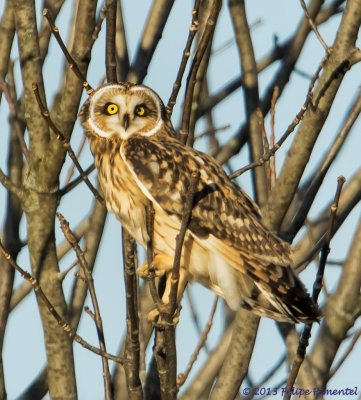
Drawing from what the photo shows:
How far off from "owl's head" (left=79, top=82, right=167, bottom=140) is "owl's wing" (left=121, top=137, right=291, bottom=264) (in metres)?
0.27

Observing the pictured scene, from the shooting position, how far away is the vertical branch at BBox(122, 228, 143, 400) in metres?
3.63

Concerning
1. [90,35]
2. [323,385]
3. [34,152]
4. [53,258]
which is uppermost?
[90,35]

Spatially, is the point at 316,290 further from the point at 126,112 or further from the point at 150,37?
the point at 150,37

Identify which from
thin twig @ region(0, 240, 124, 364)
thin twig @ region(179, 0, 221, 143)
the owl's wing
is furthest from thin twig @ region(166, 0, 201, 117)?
thin twig @ region(0, 240, 124, 364)

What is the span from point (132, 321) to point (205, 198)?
933mm

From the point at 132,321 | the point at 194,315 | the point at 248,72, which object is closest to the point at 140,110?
the point at 248,72

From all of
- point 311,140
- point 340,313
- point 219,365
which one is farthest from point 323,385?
point 311,140

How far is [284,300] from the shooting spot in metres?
4.20

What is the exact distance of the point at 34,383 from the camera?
16.4 feet

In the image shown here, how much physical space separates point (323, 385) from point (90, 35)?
181 cm

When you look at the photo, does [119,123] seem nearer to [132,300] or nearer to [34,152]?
[34,152]

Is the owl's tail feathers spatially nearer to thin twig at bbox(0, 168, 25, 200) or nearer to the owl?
the owl

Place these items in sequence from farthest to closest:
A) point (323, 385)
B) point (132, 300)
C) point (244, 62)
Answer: point (244, 62) → point (323, 385) → point (132, 300)

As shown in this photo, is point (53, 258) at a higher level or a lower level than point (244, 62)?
lower
